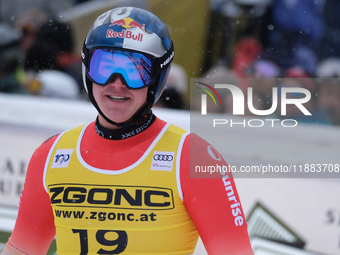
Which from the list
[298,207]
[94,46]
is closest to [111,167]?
[94,46]

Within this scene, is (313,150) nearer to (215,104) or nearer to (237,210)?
(215,104)

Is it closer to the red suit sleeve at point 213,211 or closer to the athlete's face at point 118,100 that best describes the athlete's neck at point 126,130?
the athlete's face at point 118,100

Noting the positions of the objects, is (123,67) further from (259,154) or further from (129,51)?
(259,154)

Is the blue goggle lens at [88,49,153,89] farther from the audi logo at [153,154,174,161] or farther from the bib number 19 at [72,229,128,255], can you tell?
the bib number 19 at [72,229,128,255]

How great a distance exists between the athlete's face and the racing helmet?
2 cm

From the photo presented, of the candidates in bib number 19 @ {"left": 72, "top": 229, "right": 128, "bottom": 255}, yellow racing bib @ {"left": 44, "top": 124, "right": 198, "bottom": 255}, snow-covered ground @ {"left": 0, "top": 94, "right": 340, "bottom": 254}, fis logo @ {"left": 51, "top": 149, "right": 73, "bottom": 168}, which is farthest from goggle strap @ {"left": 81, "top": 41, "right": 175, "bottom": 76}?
snow-covered ground @ {"left": 0, "top": 94, "right": 340, "bottom": 254}

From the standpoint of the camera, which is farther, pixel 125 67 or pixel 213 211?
pixel 125 67

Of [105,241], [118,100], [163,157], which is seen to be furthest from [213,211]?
[118,100]

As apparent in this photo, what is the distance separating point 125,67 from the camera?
215 centimetres

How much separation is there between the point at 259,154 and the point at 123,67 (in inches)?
63.4

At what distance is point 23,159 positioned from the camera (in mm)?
3785

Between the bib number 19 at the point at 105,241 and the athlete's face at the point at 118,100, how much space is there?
444 mm

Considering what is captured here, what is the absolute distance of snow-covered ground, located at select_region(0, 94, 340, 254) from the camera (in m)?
3.28

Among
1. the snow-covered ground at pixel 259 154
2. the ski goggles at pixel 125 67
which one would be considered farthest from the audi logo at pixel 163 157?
the snow-covered ground at pixel 259 154
